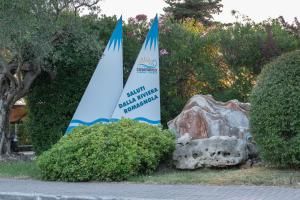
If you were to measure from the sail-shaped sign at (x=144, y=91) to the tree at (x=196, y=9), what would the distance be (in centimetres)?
1696

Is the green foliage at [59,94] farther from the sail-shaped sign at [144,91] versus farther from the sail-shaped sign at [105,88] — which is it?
the sail-shaped sign at [144,91]

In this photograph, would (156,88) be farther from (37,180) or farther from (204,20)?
(204,20)

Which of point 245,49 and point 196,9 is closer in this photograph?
point 245,49

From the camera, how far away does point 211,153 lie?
1235 centimetres

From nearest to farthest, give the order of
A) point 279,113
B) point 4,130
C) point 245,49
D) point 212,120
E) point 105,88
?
point 279,113
point 212,120
point 4,130
point 105,88
point 245,49

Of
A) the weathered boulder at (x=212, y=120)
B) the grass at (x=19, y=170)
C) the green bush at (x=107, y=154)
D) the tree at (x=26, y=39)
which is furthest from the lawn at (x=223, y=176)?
the tree at (x=26, y=39)

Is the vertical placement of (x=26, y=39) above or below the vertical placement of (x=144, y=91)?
above

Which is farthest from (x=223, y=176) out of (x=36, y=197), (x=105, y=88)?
(x=105, y=88)

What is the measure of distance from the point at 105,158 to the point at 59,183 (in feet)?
3.43

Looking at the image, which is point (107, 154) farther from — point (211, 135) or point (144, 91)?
point (144, 91)

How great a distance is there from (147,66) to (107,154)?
5.20 metres

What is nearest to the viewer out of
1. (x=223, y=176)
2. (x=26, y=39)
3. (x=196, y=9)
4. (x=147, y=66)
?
(x=223, y=176)

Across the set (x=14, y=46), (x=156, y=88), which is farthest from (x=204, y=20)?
(x=14, y=46)

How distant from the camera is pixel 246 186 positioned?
33.7 feet
